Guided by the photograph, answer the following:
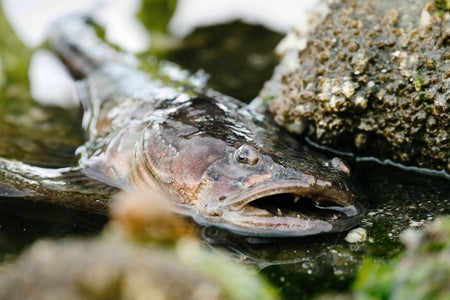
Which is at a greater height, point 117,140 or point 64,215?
point 117,140

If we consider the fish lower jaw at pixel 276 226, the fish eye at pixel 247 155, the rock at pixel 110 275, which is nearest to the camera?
the rock at pixel 110 275

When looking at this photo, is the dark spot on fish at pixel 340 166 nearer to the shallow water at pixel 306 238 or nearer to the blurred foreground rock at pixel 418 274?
the shallow water at pixel 306 238

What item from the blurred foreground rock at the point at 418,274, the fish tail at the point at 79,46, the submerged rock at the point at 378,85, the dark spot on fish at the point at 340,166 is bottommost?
the blurred foreground rock at the point at 418,274

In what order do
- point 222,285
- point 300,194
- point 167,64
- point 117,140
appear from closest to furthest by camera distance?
point 222,285, point 300,194, point 117,140, point 167,64

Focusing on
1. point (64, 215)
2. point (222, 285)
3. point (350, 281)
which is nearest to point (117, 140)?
point (64, 215)

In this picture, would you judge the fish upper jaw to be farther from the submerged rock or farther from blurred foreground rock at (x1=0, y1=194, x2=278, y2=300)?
blurred foreground rock at (x1=0, y1=194, x2=278, y2=300)

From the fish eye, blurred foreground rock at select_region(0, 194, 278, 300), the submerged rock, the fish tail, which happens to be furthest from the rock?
the fish tail

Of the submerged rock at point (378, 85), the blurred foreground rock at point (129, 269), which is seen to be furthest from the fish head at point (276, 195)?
the blurred foreground rock at point (129, 269)

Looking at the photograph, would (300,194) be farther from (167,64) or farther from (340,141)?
(167,64)
